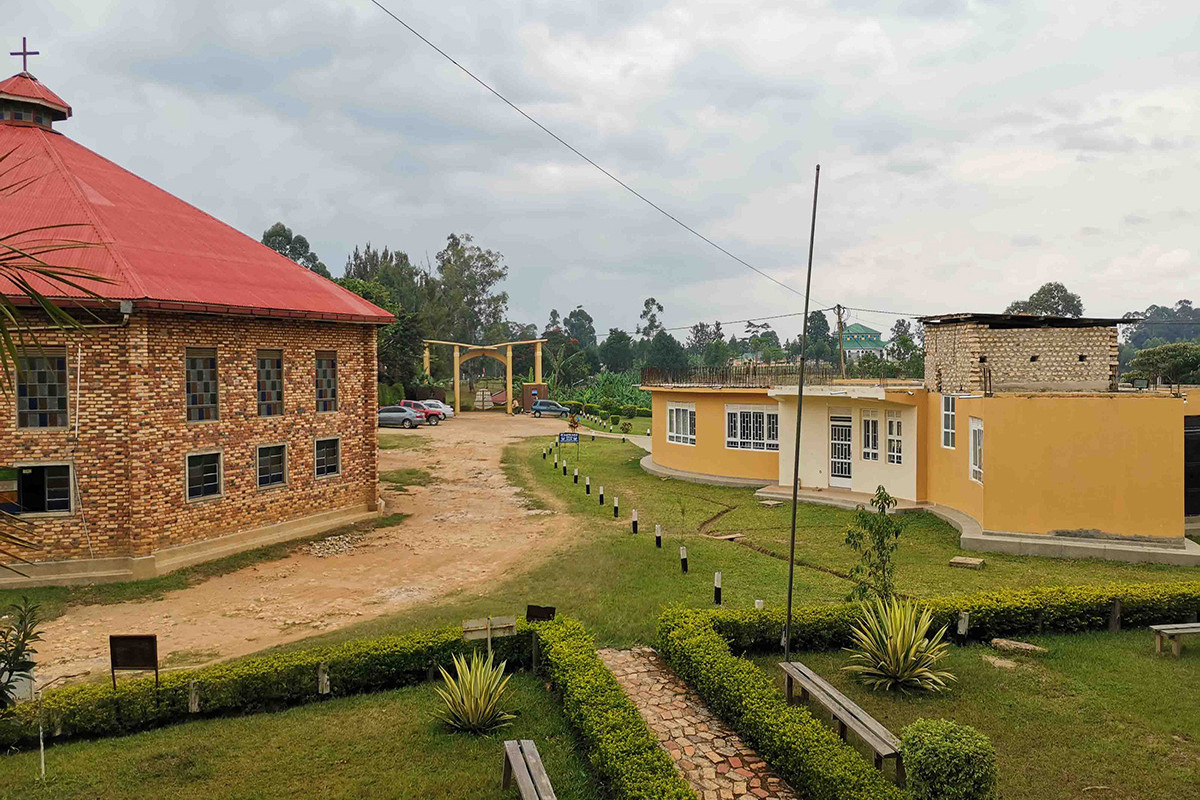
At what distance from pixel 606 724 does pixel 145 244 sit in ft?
51.4

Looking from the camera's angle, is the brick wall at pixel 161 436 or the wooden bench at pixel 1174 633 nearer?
the wooden bench at pixel 1174 633

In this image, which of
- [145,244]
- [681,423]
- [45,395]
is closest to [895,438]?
[681,423]

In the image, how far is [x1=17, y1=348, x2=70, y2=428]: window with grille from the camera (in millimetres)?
14859

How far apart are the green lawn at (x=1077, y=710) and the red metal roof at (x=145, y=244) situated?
45.6 feet

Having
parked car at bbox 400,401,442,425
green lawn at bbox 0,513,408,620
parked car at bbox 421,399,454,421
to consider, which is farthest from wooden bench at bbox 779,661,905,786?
parked car at bbox 421,399,454,421

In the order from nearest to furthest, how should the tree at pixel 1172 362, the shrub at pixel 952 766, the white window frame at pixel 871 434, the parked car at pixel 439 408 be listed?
the shrub at pixel 952 766 < the white window frame at pixel 871 434 < the tree at pixel 1172 362 < the parked car at pixel 439 408

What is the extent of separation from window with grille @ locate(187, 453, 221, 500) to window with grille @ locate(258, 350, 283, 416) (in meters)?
1.68

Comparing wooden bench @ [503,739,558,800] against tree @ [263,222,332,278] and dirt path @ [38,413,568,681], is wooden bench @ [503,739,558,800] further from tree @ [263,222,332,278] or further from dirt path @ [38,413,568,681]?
tree @ [263,222,332,278]

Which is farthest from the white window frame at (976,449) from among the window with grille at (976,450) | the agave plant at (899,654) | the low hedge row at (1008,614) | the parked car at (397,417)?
the parked car at (397,417)

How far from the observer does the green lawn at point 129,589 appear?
13.9 m

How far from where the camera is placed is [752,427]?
2591 cm

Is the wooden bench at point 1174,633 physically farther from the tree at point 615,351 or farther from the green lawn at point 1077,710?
the tree at point 615,351

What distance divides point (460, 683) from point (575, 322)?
423 feet

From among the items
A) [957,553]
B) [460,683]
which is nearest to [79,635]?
[460,683]
